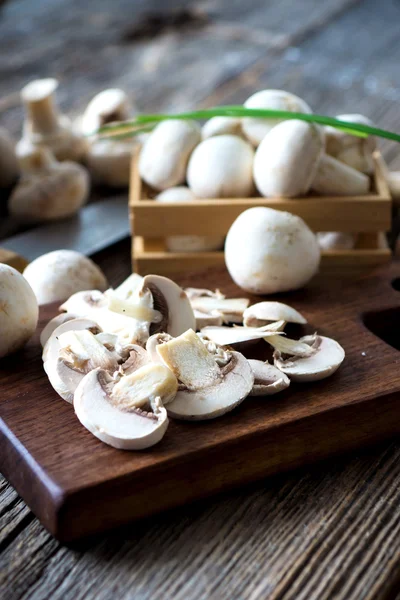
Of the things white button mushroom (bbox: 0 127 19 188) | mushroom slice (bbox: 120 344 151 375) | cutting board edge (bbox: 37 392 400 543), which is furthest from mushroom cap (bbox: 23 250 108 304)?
white button mushroom (bbox: 0 127 19 188)

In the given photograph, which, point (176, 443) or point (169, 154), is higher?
point (169, 154)

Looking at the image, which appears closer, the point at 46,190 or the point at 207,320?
the point at 207,320

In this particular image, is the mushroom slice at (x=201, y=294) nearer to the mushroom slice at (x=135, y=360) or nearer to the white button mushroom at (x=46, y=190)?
the mushroom slice at (x=135, y=360)

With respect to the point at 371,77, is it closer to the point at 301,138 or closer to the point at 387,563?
the point at 301,138

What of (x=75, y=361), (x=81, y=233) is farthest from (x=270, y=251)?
(x=81, y=233)

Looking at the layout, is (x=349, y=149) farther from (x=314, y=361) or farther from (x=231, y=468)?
(x=231, y=468)

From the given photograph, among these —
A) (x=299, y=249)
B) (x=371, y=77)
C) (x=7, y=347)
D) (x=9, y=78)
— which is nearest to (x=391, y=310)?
(x=299, y=249)

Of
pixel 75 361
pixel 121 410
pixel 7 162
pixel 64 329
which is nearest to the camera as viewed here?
pixel 121 410
